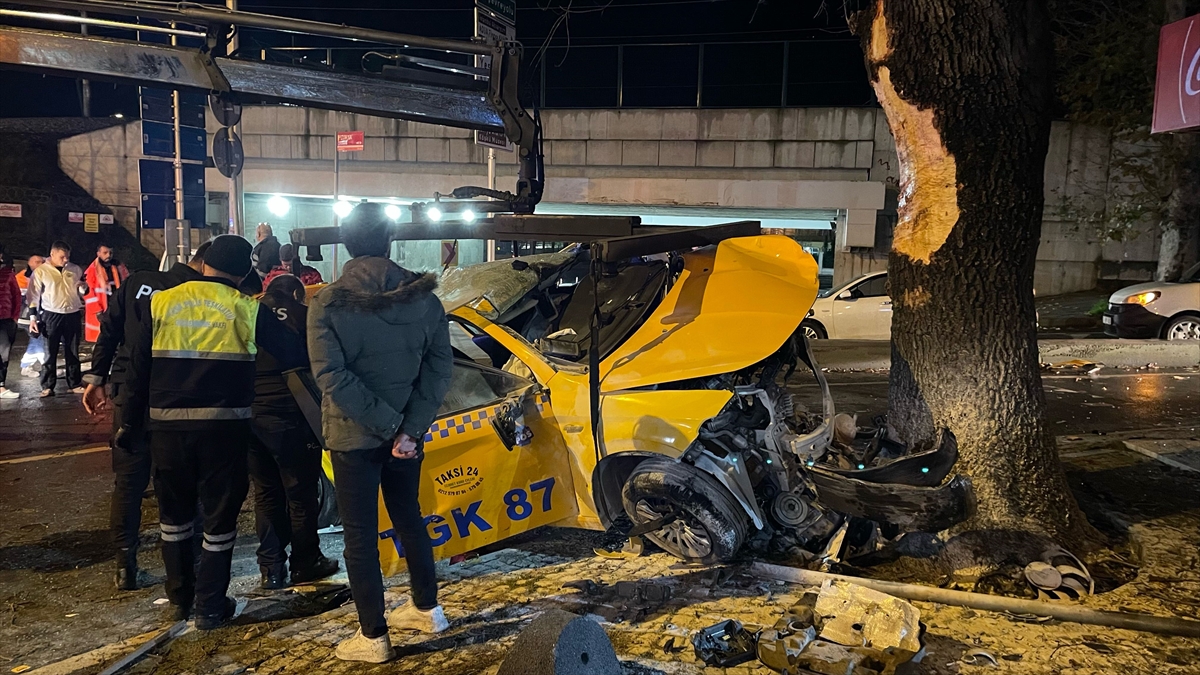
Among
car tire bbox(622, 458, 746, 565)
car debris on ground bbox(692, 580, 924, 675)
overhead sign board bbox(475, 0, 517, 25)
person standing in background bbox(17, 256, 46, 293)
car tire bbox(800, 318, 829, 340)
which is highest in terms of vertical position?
overhead sign board bbox(475, 0, 517, 25)

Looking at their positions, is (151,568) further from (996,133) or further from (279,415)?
(996,133)

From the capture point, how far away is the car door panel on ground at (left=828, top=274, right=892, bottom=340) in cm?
1299

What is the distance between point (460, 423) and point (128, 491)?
70.6 inches

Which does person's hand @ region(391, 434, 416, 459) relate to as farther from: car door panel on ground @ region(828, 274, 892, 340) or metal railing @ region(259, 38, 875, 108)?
metal railing @ region(259, 38, 875, 108)

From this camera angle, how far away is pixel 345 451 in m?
3.30

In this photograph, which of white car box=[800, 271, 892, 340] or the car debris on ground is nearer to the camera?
the car debris on ground

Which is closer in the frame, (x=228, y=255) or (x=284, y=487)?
(x=228, y=255)

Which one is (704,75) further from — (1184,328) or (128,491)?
(128,491)

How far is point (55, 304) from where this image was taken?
914 cm

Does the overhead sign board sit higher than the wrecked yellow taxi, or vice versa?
the overhead sign board

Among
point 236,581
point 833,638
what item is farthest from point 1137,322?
point 236,581

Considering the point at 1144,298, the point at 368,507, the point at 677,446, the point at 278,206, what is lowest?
the point at 368,507

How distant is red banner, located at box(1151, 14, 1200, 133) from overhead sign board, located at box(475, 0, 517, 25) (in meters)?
6.63

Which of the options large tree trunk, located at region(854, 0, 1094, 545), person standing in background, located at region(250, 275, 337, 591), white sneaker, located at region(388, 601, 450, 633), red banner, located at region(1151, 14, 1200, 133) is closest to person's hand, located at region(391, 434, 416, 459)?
white sneaker, located at region(388, 601, 450, 633)
